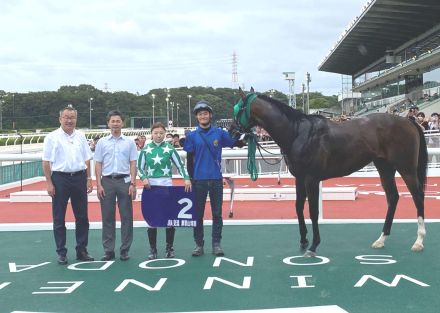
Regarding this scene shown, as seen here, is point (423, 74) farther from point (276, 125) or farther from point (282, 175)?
point (276, 125)

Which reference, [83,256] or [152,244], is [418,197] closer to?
[152,244]

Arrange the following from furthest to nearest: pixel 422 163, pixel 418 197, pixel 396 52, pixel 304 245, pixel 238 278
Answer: pixel 396 52, pixel 422 163, pixel 418 197, pixel 304 245, pixel 238 278

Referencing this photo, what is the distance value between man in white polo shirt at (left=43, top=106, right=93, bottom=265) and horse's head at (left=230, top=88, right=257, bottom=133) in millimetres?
1489

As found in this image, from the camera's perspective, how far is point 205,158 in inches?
194

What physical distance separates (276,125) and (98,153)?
1756mm

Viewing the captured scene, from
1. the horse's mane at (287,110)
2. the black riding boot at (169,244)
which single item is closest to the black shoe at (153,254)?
the black riding boot at (169,244)

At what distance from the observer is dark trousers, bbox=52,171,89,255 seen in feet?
15.6

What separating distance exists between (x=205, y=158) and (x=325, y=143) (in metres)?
1.18

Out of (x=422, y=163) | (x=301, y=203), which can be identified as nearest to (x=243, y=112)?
(x=301, y=203)

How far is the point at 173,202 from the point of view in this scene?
4980mm

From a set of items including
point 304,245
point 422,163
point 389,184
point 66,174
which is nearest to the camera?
point 66,174

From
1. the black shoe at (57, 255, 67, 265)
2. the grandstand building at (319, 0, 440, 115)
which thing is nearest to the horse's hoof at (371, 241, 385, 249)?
the black shoe at (57, 255, 67, 265)

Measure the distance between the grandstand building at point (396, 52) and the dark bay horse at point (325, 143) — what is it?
22750 millimetres

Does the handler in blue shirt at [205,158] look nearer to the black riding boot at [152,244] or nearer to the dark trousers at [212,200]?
the dark trousers at [212,200]
